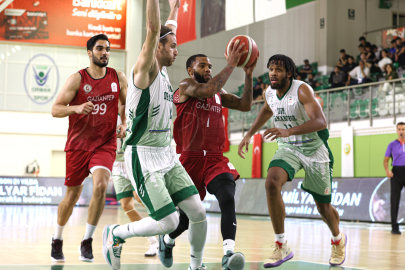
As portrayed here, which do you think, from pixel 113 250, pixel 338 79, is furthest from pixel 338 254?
pixel 338 79

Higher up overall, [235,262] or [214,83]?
[214,83]

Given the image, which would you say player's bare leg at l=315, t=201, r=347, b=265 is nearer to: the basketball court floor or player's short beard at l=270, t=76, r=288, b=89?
the basketball court floor

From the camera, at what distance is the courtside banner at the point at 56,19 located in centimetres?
2459

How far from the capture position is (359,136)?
56.3 feet

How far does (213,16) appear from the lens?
14.8 metres

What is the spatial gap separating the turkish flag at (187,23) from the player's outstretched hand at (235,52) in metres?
10.1

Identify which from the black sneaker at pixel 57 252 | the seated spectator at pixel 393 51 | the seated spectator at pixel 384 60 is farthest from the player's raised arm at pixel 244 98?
the seated spectator at pixel 393 51

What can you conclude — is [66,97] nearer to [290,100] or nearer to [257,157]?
[290,100]

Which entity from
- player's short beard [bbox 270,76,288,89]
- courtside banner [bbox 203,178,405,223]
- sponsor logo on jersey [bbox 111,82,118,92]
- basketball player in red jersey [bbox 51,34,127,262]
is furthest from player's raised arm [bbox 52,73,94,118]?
courtside banner [bbox 203,178,405,223]

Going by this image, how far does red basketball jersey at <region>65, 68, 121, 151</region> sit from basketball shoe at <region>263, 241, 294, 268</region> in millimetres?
2081

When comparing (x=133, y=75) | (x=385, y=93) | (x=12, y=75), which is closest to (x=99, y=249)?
(x=133, y=75)

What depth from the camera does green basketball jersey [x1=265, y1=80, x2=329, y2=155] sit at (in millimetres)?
5742

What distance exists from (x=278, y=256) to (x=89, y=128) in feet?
7.80

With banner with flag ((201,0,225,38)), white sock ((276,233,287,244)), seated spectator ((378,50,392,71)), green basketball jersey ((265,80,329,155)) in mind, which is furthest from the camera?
seated spectator ((378,50,392,71))
